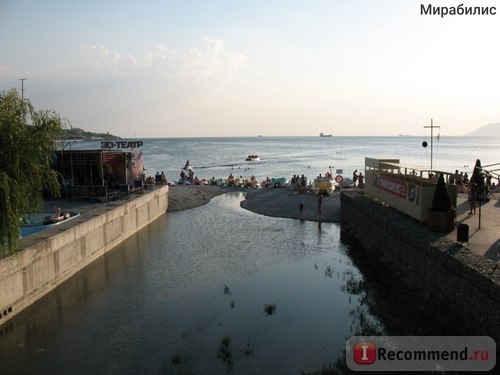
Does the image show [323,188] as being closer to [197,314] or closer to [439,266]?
[439,266]

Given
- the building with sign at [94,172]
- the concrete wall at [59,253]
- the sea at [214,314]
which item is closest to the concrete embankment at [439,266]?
the sea at [214,314]

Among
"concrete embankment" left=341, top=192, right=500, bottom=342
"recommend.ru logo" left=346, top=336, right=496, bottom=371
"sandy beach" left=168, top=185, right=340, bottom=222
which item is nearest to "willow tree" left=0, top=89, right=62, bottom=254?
"recommend.ru logo" left=346, top=336, right=496, bottom=371

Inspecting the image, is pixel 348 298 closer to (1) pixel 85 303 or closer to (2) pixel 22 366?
(1) pixel 85 303

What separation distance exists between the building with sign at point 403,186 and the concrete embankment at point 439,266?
60cm

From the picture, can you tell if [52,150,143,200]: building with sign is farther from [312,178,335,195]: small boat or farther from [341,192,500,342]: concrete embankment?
[341,192,500,342]: concrete embankment

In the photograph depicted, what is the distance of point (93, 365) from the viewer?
12750 millimetres

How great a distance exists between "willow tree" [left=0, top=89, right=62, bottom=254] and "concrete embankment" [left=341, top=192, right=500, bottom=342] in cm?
1313

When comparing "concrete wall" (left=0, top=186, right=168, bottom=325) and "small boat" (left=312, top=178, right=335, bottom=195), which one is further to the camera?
"small boat" (left=312, top=178, right=335, bottom=195)

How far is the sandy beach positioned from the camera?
37.1 metres

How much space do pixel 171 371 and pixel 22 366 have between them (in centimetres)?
430

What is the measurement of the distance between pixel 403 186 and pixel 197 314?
1248 centimetres

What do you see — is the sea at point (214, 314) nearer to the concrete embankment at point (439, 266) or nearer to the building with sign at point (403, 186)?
the concrete embankment at point (439, 266)

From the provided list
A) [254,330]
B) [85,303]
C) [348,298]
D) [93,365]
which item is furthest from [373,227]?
[93,365]

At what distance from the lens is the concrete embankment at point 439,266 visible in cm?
1229
